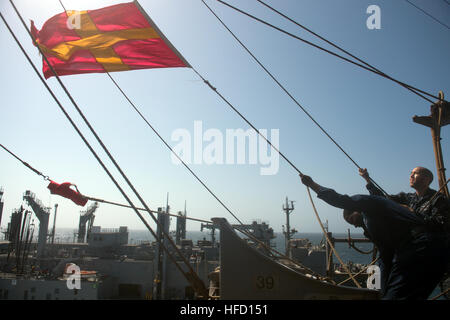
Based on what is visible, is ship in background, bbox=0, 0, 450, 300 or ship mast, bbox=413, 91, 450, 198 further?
ship mast, bbox=413, 91, 450, 198

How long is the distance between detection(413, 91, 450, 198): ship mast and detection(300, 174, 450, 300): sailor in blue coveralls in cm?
345

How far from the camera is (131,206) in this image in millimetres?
3201

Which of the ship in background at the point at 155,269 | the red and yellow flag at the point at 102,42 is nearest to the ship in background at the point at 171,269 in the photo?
the ship in background at the point at 155,269

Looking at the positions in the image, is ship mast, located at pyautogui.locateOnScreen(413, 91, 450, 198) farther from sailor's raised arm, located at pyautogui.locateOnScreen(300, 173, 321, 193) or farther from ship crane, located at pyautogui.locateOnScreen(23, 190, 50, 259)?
ship crane, located at pyautogui.locateOnScreen(23, 190, 50, 259)

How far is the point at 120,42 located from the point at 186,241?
103 ft

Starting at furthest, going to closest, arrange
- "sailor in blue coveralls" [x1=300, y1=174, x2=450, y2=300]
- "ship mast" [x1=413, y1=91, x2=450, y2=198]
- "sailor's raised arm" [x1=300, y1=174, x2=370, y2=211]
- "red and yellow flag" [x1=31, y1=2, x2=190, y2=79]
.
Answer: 1. "ship mast" [x1=413, y1=91, x2=450, y2=198]
2. "red and yellow flag" [x1=31, y1=2, x2=190, y2=79]
3. "sailor's raised arm" [x1=300, y1=174, x2=370, y2=211]
4. "sailor in blue coveralls" [x1=300, y1=174, x2=450, y2=300]

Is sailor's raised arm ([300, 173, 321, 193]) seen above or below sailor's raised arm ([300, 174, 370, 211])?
above

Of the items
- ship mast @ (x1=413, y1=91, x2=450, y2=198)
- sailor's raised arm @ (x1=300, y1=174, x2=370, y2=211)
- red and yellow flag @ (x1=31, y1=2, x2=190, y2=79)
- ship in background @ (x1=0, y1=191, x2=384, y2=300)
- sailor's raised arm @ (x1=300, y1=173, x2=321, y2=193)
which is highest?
red and yellow flag @ (x1=31, y1=2, x2=190, y2=79)

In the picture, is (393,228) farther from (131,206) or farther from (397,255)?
(131,206)

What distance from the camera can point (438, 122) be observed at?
18.5 ft

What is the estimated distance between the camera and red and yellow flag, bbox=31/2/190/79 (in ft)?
17.5

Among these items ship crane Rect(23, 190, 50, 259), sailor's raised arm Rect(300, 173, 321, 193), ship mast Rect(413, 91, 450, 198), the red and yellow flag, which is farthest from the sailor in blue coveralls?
ship crane Rect(23, 190, 50, 259)

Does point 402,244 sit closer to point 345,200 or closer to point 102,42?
point 345,200
